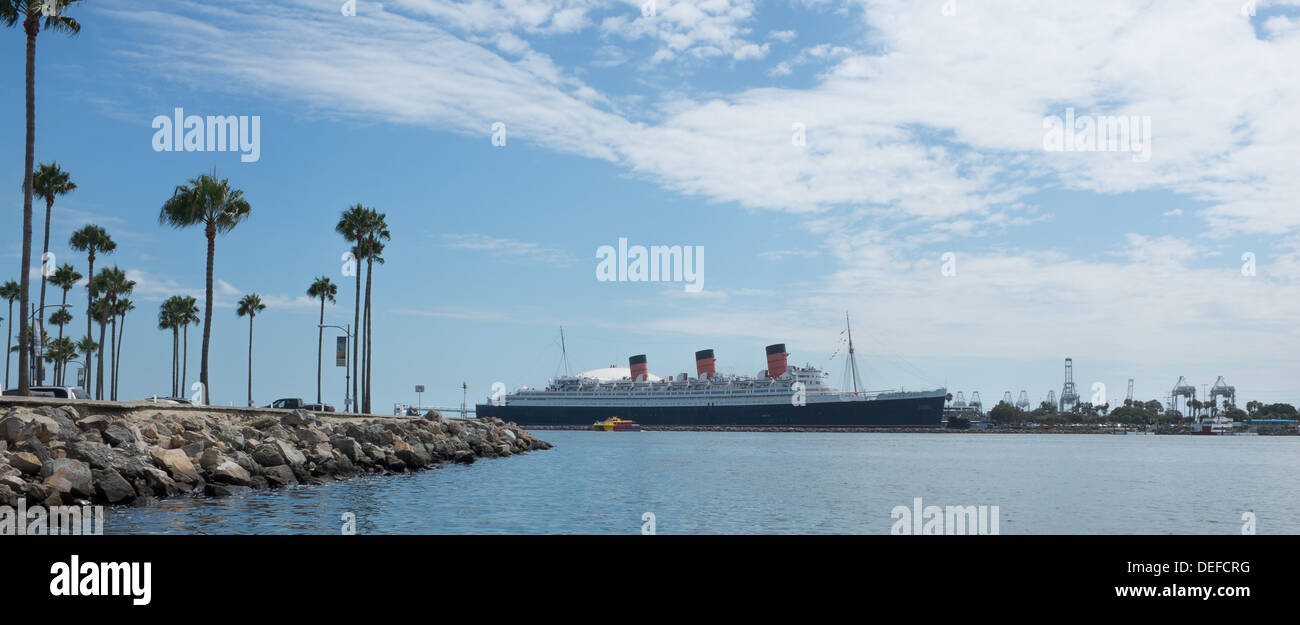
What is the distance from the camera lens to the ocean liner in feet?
461

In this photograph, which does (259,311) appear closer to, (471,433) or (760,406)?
(471,433)

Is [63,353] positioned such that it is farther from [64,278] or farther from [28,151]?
[28,151]

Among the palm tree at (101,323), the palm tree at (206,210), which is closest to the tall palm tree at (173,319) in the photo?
the palm tree at (101,323)

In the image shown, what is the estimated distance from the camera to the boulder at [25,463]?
19.6 metres

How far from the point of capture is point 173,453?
24.7 m

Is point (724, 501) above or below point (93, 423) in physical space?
below

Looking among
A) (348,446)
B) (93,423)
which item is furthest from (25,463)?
(348,446)

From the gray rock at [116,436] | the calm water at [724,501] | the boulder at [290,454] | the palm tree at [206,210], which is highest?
the palm tree at [206,210]

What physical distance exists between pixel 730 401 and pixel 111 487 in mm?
125733

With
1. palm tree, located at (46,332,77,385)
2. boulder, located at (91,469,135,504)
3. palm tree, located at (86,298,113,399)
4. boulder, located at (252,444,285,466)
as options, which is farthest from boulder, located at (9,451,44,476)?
palm tree, located at (46,332,77,385)

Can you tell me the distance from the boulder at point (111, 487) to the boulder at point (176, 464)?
2.46 metres

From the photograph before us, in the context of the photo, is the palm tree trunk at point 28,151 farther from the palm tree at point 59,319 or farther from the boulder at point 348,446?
the palm tree at point 59,319

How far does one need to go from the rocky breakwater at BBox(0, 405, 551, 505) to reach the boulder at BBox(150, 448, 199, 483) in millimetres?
29

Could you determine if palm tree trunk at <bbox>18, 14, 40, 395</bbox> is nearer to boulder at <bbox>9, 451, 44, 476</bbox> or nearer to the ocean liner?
boulder at <bbox>9, 451, 44, 476</bbox>
